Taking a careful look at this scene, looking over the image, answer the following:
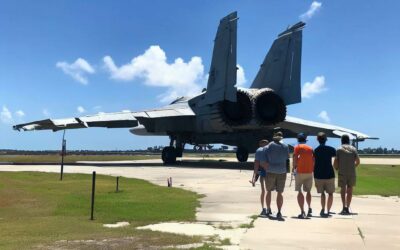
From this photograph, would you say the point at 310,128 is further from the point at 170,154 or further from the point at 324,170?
the point at 324,170

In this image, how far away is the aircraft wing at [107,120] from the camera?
112 ft

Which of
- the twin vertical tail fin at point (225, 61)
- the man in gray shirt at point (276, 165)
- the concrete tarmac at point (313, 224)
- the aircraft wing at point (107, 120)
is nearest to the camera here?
the concrete tarmac at point (313, 224)

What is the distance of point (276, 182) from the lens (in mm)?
10672

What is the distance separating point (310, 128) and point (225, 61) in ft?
39.8

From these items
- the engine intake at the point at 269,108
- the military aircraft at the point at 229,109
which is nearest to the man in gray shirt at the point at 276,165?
the military aircraft at the point at 229,109

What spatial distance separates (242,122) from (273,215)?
22.2m

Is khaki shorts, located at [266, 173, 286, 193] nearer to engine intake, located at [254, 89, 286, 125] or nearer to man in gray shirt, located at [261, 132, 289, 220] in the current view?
man in gray shirt, located at [261, 132, 289, 220]

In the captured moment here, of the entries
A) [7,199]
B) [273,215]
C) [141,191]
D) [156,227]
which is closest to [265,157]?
[273,215]

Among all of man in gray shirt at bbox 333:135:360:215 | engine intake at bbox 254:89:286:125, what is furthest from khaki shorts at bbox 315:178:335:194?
engine intake at bbox 254:89:286:125

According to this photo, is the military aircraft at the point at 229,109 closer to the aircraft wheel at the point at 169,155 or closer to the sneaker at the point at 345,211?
the aircraft wheel at the point at 169,155

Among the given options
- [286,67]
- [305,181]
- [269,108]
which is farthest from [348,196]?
[286,67]

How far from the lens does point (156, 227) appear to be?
917 centimetres

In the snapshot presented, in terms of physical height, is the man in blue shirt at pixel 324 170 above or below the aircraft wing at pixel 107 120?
below

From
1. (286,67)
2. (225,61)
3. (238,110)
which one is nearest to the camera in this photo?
(225,61)
